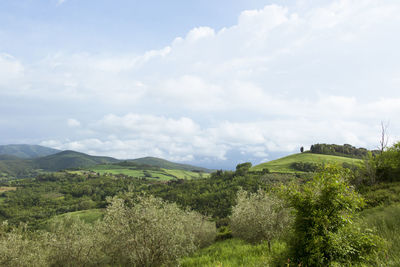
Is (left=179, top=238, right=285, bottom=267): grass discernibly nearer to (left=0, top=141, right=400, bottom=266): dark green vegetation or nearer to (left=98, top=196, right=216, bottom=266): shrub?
(left=0, top=141, right=400, bottom=266): dark green vegetation

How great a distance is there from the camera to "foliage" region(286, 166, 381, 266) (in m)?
11.4

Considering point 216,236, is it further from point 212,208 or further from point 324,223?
point 212,208

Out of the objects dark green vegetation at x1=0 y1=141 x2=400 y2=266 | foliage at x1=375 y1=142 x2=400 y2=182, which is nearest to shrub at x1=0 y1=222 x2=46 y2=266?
dark green vegetation at x1=0 y1=141 x2=400 y2=266

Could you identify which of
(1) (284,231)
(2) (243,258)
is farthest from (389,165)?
(2) (243,258)

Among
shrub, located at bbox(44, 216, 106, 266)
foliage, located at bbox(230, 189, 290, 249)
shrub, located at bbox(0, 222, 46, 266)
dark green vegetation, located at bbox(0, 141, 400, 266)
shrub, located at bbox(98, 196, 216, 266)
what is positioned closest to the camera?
dark green vegetation, located at bbox(0, 141, 400, 266)

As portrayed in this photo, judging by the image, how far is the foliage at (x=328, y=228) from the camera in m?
11.4

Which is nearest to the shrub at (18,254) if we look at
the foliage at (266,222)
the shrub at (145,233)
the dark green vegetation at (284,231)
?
the dark green vegetation at (284,231)

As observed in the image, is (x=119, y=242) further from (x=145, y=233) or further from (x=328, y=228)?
(x=328, y=228)

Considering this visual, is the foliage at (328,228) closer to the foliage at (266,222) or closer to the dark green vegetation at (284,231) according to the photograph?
the dark green vegetation at (284,231)

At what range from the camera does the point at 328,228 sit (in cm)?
1209

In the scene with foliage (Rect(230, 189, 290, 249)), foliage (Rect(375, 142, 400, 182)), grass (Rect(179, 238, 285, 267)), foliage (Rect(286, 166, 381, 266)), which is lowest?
grass (Rect(179, 238, 285, 267))

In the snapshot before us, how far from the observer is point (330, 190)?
12.1 meters

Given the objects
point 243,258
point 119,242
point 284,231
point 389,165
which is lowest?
point 243,258

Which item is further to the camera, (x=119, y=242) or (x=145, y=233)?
Answer: (x=119, y=242)
